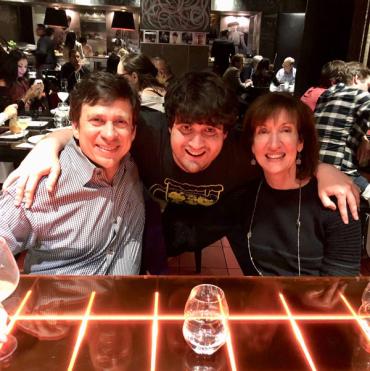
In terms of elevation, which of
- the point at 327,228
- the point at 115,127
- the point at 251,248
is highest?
the point at 115,127

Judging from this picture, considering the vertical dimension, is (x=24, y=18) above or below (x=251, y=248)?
above

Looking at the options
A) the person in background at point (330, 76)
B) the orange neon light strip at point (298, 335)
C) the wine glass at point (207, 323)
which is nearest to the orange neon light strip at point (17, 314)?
the wine glass at point (207, 323)

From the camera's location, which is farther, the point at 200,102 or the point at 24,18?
the point at 24,18

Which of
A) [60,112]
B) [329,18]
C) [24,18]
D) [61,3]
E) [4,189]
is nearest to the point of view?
[4,189]

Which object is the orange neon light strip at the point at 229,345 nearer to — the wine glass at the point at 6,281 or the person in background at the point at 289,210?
the wine glass at the point at 6,281

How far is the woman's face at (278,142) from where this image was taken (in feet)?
5.33

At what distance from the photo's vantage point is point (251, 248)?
1.73 meters

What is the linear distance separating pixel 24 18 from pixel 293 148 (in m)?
11.3

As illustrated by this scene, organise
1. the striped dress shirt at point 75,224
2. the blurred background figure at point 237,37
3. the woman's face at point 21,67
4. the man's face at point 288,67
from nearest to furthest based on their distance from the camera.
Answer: the striped dress shirt at point 75,224 < the woman's face at point 21,67 < the man's face at point 288,67 < the blurred background figure at point 237,37

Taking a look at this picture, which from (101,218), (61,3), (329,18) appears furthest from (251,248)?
(61,3)

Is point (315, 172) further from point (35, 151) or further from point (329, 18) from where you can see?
point (329, 18)

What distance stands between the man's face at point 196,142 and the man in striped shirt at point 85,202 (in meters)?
0.22

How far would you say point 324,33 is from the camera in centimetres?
598

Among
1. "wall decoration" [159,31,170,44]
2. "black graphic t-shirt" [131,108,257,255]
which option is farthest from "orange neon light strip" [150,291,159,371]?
"wall decoration" [159,31,170,44]
